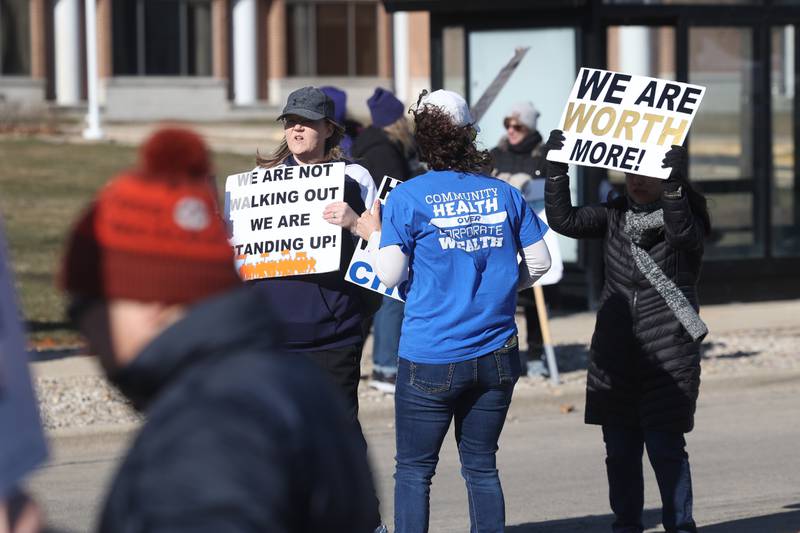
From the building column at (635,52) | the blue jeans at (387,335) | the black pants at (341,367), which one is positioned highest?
the building column at (635,52)

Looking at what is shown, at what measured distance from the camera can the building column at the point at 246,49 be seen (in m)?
47.1

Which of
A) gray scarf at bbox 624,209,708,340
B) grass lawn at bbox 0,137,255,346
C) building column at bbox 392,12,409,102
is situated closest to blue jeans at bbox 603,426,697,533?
gray scarf at bbox 624,209,708,340

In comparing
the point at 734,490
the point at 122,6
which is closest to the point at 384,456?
the point at 734,490

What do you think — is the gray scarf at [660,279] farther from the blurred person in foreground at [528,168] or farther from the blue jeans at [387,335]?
the blurred person in foreground at [528,168]

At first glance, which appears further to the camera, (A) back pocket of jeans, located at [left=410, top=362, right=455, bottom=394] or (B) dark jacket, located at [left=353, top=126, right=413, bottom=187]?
(B) dark jacket, located at [left=353, top=126, right=413, bottom=187]

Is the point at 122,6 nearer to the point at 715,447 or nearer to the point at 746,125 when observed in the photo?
the point at 746,125

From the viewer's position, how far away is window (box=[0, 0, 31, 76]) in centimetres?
4453

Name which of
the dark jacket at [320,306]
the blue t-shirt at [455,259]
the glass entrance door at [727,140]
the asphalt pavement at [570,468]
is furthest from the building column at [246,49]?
the blue t-shirt at [455,259]

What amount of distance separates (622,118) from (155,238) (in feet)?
14.3

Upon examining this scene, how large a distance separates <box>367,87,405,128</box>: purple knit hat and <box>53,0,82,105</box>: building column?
36623 millimetres

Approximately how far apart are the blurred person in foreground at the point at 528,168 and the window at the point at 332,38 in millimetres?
38705

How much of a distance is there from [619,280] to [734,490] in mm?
2065

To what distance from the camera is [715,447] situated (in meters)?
8.45

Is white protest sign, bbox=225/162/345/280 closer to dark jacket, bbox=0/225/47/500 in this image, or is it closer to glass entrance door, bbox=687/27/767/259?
dark jacket, bbox=0/225/47/500
